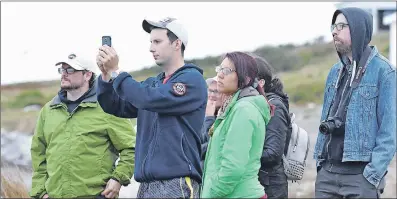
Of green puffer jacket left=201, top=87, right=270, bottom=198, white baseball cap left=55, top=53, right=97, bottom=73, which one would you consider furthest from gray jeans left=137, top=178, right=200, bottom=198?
white baseball cap left=55, top=53, right=97, bottom=73

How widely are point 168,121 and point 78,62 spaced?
5.49 ft

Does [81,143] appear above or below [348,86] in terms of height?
below

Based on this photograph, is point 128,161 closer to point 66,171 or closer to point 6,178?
point 66,171

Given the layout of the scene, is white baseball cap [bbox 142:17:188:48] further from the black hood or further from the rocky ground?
the rocky ground

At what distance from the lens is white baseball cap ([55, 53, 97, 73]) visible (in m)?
7.20

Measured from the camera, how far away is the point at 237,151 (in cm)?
543

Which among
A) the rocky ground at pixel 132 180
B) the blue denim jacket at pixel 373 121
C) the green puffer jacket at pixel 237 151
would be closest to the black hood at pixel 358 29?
the blue denim jacket at pixel 373 121

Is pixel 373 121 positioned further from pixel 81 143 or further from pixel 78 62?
pixel 78 62

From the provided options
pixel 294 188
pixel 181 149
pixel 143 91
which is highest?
pixel 143 91

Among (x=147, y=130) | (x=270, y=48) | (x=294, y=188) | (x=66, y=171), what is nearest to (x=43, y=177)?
(x=66, y=171)

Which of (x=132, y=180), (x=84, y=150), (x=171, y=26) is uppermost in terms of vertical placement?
(x=171, y=26)

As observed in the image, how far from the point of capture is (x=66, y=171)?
7039mm

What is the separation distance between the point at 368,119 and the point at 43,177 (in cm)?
295

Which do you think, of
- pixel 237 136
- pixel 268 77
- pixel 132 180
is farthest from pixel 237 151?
pixel 132 180
